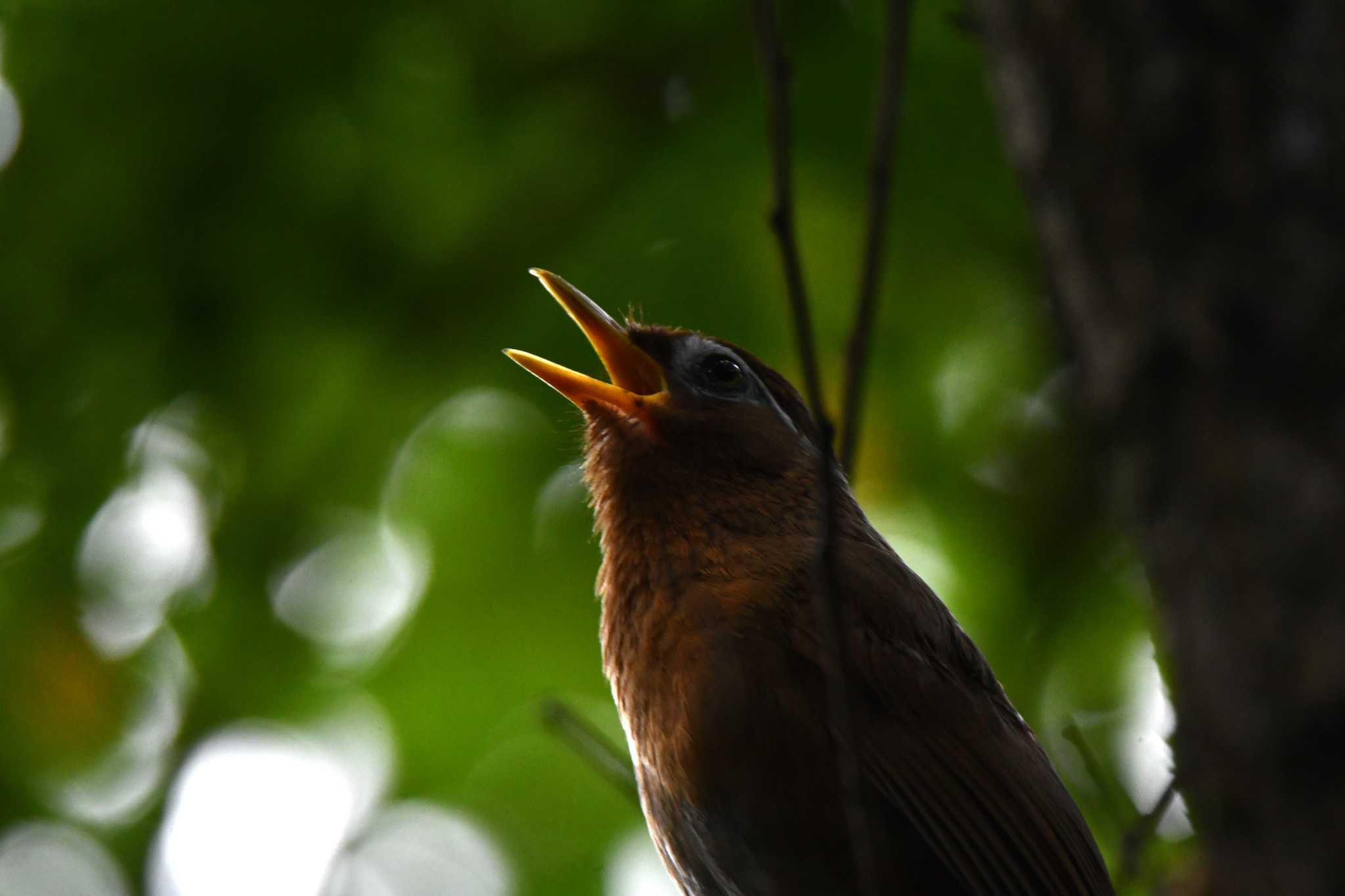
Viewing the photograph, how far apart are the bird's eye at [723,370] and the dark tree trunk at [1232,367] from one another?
3.11 m

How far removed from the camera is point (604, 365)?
177 inches

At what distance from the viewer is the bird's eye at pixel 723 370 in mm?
4496

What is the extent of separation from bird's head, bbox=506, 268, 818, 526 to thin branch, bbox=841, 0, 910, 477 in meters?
1.91

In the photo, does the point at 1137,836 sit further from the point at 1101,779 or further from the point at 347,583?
the point at 347,583

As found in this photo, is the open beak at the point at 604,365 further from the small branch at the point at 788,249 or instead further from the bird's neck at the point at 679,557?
the small branch at the point at 788,249

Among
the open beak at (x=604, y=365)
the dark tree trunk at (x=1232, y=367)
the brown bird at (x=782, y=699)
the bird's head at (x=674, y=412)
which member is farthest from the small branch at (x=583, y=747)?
the dark tree trunk at (x=1232, y=367)

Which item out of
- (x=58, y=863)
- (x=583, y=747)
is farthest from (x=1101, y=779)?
(x=58, y=863)

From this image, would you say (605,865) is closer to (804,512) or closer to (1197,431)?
(804,512)

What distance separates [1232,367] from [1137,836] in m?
1.98

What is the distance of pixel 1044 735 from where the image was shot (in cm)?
473

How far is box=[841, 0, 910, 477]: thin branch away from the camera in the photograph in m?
2.09

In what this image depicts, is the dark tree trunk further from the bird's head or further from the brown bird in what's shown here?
the bird's head

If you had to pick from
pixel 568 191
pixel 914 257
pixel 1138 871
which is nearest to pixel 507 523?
pixel 568 191

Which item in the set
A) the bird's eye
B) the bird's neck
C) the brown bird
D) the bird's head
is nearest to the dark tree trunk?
A: the brown bird
